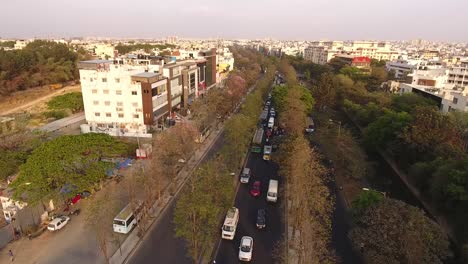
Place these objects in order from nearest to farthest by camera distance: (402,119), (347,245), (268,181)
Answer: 1. (347,245)
2. (268,181)
3. (402,119)

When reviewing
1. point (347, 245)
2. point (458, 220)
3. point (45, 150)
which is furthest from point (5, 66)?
point (458, 220)

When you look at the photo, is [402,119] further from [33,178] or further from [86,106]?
[86,106]

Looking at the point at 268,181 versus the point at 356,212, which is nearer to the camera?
the point at 356,212

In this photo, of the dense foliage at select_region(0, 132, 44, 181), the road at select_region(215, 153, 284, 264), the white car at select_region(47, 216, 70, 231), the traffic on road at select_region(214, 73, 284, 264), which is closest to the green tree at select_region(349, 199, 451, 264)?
the road at select_region(215, 153, 284, 264)

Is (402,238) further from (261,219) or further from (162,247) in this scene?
(162,247)

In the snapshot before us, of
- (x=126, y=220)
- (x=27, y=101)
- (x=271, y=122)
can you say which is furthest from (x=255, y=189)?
(x=27, y=101)

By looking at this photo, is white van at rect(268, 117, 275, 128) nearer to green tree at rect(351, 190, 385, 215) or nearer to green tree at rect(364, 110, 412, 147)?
green tree at rect(364, 110, 412, 147)
